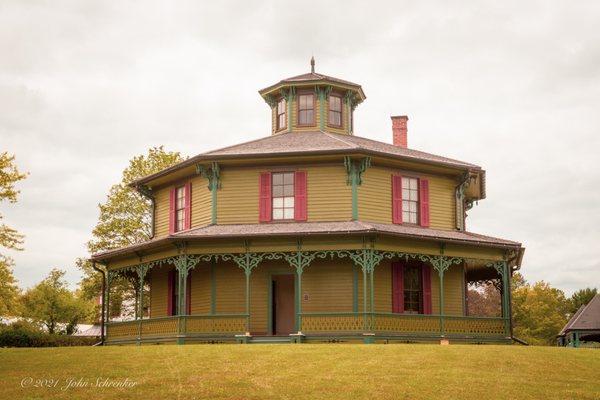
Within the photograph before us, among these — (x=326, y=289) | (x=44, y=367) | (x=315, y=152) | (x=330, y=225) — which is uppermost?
(x=315, y=152)

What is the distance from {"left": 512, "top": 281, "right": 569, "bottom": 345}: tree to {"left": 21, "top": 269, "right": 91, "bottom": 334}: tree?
3193 centimetres

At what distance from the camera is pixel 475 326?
90.6 ft

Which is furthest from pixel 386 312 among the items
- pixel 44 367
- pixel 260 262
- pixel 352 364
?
pixel 44 367

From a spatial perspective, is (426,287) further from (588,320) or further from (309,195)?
(588,320)

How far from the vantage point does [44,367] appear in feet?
57.2

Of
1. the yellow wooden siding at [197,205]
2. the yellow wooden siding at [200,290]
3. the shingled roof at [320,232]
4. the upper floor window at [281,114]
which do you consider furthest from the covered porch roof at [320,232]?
the upper floor window at [281,114]

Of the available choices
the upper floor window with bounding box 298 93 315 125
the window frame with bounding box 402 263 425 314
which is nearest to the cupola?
the upper floor window with bounding box 298 93 315 125

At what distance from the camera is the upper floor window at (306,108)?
32.7 meters

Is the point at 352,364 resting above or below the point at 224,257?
below

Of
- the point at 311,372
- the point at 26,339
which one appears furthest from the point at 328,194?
the point at 26,339

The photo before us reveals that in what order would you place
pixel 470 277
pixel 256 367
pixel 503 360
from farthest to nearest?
pixel 470 277
pixel 503 360
pixel 256 367

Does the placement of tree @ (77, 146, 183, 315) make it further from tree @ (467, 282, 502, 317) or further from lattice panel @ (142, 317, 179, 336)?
tree @ (467, 282, 502, 317)

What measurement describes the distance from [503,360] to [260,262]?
37.7ft

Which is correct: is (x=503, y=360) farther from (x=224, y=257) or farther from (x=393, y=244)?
(x=224, y=257)
